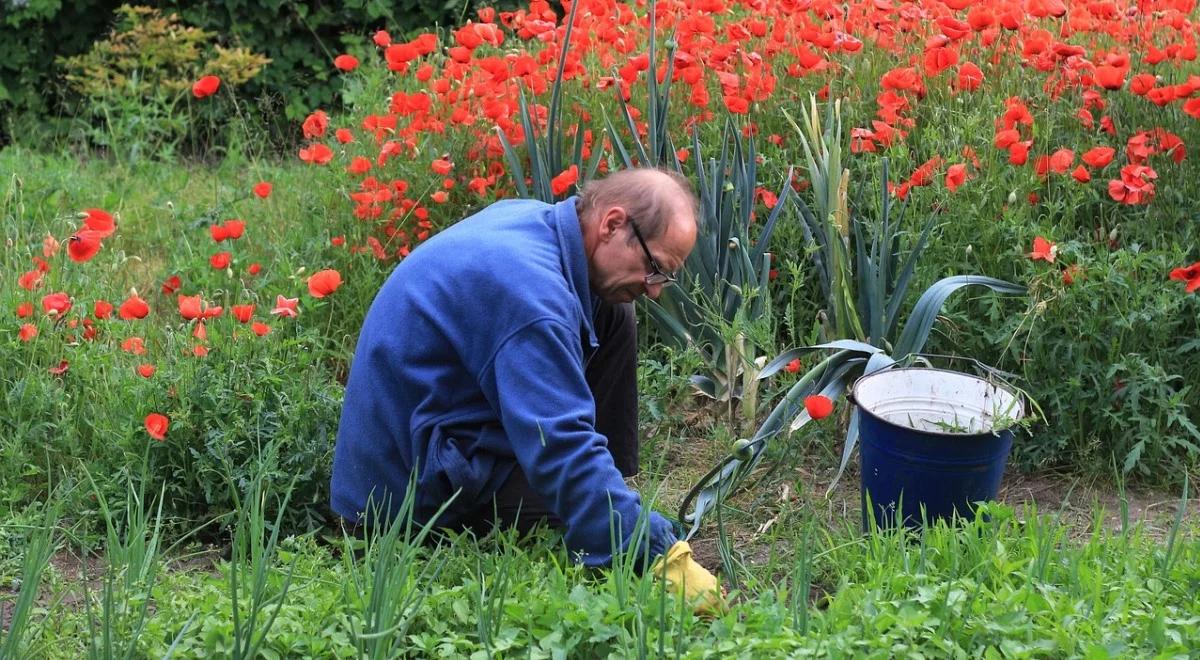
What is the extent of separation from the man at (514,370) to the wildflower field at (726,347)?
112 mm

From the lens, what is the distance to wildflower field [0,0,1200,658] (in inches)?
92.1

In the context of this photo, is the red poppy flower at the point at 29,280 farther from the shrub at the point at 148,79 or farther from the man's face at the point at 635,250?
the shrub at the point at 148,79

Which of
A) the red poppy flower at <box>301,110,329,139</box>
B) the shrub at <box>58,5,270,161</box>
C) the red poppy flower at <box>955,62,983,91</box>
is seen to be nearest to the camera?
the red poppy flower at <box>955,62,983,91</box>

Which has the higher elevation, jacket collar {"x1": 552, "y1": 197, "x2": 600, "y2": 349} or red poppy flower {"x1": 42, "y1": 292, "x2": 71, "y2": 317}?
jacket collar {"x1": 552, "y1": 197, "x2": 600, "y2": 349}

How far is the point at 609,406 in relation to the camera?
326cm

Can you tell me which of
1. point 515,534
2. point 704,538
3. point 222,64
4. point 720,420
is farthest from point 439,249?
point 222,64

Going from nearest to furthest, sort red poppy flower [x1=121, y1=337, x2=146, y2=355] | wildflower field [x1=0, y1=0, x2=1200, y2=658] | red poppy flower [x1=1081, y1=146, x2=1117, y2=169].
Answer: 1. wildflower field [x1=0, y1=0, x2=1200, y2=658]
2. red poppy flower [x1=121, y1=337, x2=146, y2=355]
3. red poppy flower [x1=1081, y1=146, x2=1117, y2=169]

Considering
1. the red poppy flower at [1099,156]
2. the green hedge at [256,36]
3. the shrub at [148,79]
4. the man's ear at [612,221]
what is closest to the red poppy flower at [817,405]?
the man's ear at [612,221]

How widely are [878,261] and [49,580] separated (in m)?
2.09

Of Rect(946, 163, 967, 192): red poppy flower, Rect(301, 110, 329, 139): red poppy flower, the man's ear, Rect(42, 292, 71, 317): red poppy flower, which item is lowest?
Rect(42, 292, 71, 317): red poppy flower

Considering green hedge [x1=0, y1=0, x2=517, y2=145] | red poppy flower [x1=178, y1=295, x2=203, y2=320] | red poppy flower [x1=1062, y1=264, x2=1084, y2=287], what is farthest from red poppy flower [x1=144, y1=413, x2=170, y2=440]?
green hedge [x1=0, y1=0, x2=517, y2=145]

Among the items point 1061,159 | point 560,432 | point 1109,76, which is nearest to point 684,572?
Result: point 560,432

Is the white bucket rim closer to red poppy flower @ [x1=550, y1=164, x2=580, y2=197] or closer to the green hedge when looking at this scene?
red poppy flower @ [x1=550, y1=164, x2=580, y2=197]

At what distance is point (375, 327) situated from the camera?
287 centimetres
